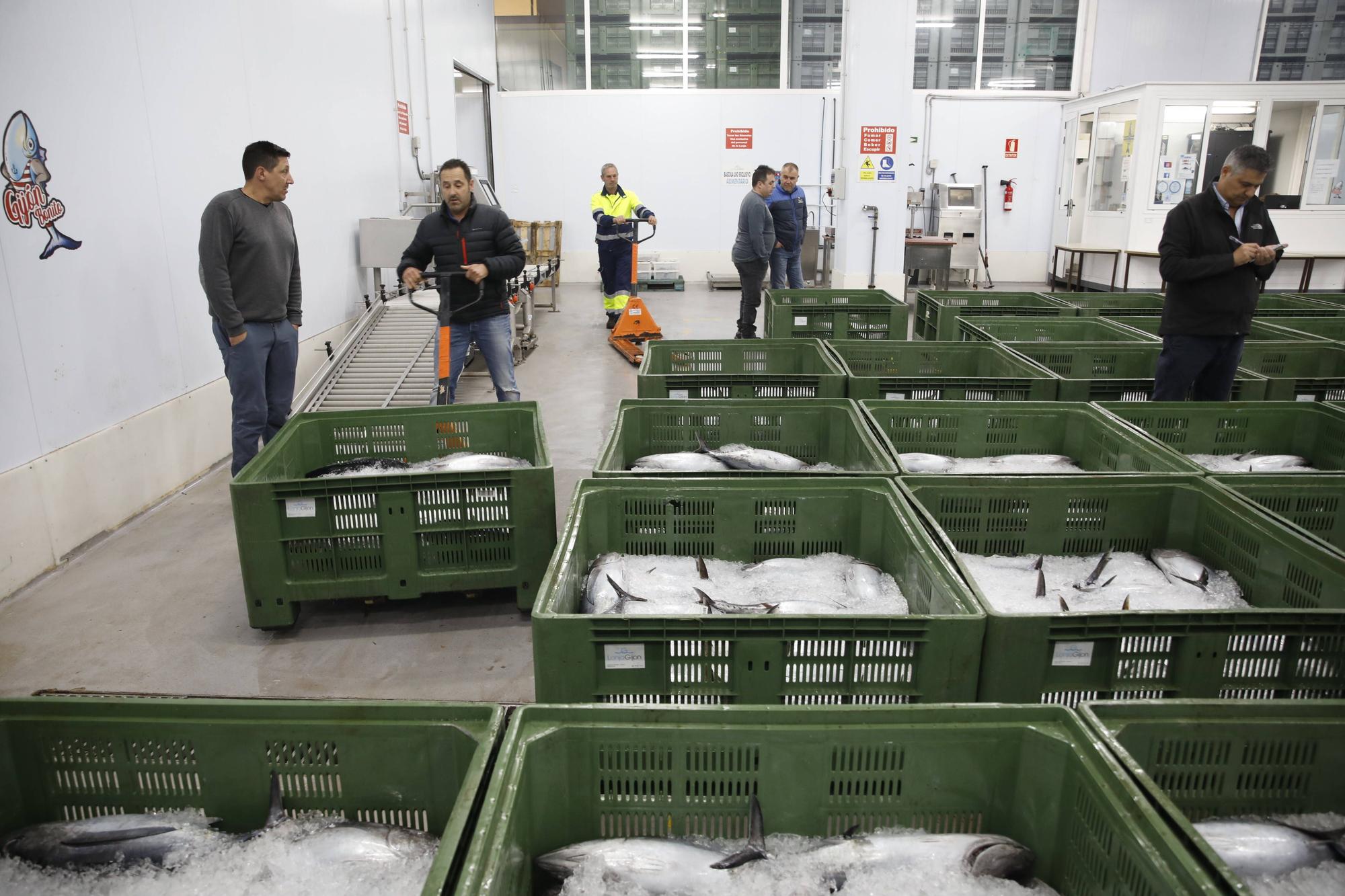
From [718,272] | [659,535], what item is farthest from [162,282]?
[718,272]

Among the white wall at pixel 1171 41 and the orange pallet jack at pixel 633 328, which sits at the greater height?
the white wall at pixel 1171 41

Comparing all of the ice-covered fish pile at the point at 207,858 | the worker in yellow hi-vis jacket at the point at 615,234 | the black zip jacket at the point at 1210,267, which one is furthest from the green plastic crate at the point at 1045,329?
the worker in yellow hi-vis jacket at the point at 615,234

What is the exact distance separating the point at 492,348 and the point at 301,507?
1.87 meters

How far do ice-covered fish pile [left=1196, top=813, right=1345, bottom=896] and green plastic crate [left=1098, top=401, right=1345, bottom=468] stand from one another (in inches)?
81.3

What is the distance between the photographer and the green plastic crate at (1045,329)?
16.1ft

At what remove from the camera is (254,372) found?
4172 mm

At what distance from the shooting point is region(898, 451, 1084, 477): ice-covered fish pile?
10.4 ft

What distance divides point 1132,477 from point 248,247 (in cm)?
370

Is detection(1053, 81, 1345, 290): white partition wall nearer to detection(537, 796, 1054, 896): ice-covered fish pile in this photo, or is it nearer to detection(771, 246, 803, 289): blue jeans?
detection(771, 246, 803, 289): blue jeans

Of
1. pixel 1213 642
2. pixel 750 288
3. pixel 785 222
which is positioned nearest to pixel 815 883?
pixel 1213 642

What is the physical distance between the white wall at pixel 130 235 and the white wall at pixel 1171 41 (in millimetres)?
11073

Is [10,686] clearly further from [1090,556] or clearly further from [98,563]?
[1090,556]

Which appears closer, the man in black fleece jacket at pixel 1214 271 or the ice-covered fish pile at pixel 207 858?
the ice-covered fish pile at pixel 207 858

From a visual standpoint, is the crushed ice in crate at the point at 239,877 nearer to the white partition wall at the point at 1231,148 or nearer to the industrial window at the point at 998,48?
the white partition wall at the point at 1231,148
